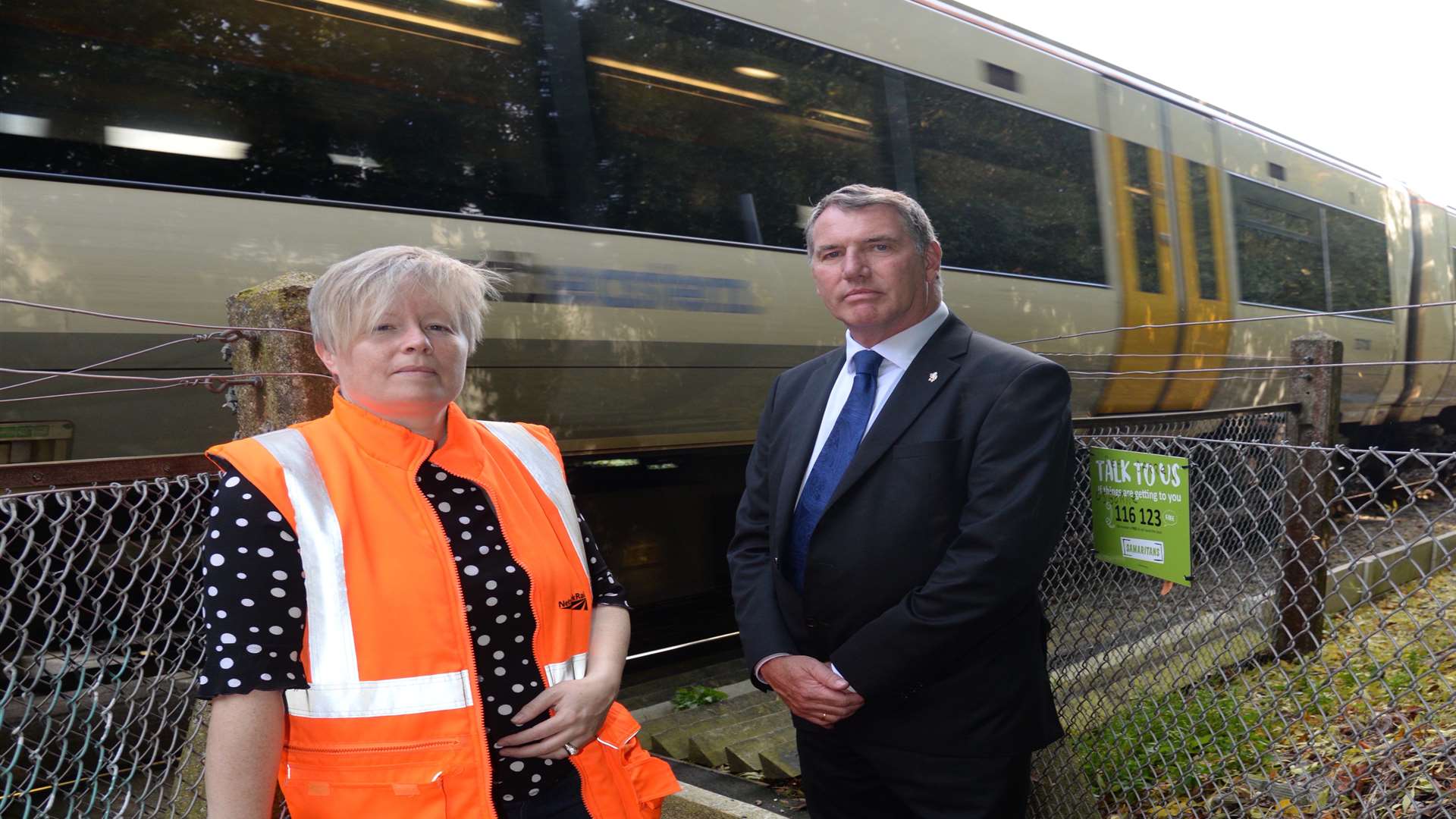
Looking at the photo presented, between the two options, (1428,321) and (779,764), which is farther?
(1428,321)

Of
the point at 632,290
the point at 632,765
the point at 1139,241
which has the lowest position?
the point at 632,765

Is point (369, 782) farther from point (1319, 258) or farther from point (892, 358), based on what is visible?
point (1319, 258)

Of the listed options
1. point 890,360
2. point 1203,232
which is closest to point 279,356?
point 890,360

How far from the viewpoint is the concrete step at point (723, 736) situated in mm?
3916

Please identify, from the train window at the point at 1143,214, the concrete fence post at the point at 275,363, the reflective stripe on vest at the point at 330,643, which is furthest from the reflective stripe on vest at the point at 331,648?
the train window at the point at 1143,214

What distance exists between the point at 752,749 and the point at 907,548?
1.88 metres

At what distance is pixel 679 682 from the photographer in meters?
5.13

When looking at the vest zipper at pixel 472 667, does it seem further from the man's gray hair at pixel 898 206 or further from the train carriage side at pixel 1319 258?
the train carriage side at pixel 1319 258

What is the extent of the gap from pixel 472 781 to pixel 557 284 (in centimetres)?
340

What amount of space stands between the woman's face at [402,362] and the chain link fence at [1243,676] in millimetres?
1651

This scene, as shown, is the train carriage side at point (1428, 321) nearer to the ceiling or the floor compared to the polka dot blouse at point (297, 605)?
nearer to the ceiling

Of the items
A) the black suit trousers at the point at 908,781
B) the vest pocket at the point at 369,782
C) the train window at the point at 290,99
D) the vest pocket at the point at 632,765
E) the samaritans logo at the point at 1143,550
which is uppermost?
the train window at the point at 290,99

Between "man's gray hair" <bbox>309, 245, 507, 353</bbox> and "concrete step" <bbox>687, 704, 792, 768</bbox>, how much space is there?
2528 millimetres

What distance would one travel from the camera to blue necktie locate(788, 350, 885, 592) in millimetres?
2311
